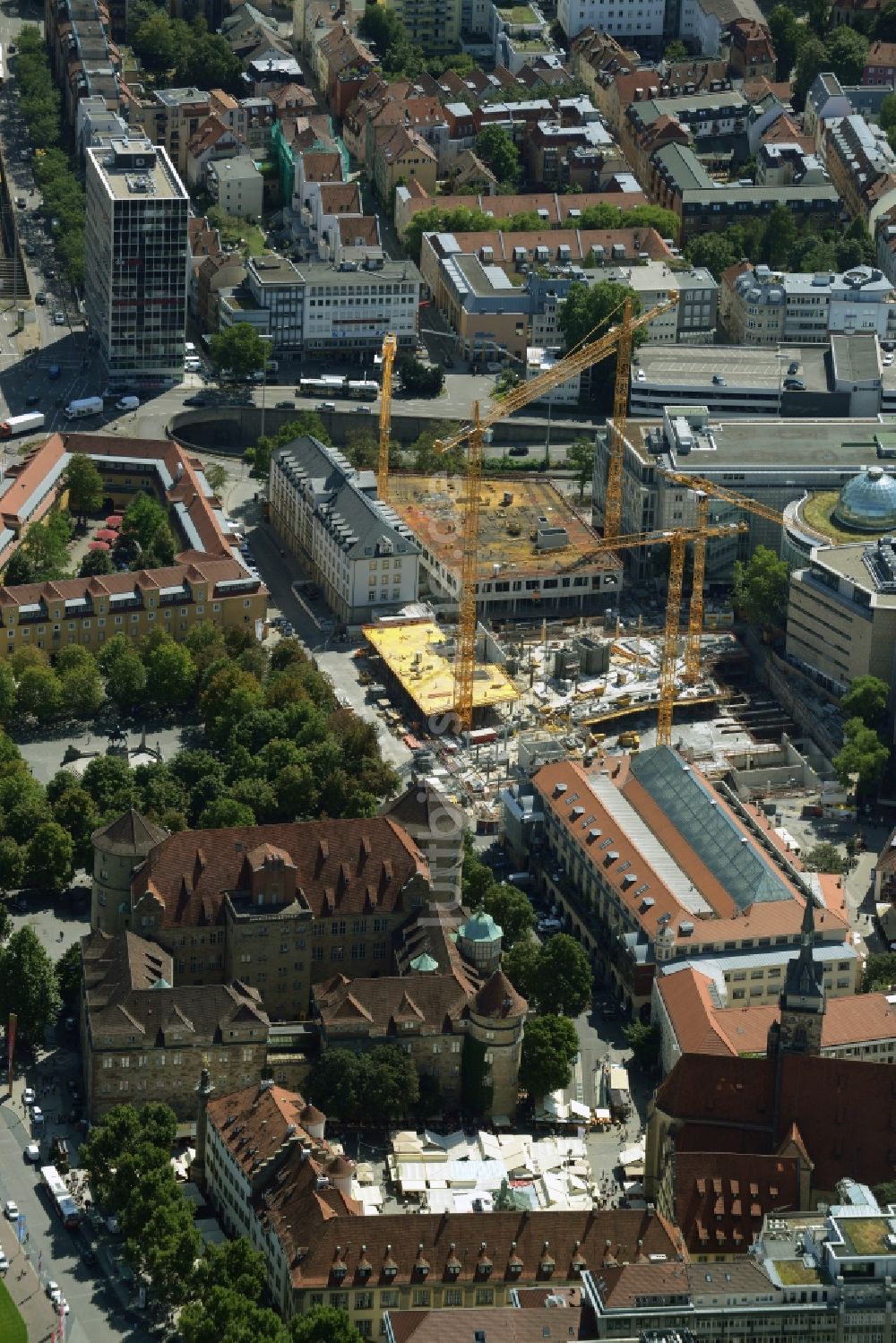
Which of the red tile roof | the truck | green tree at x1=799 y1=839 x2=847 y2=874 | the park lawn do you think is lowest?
the park lawn

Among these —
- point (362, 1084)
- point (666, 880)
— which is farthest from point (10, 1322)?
point (666, 880)

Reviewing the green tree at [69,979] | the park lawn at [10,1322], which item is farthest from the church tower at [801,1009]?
the park lawn at [10,1322]

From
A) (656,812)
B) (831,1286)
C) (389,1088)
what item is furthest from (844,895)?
(831,1286)

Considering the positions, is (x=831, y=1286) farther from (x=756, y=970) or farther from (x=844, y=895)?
(x=844, y=895)

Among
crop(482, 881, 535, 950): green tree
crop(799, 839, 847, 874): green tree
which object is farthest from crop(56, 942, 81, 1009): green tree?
crop(799, 839, 847, 874): green tree

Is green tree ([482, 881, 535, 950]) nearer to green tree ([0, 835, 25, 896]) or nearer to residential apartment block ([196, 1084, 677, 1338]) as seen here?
green tree ([0, 835, 25, 896])

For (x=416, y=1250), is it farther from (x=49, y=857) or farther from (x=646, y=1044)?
(x=49, y=857)
